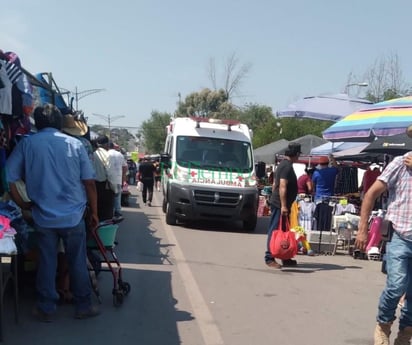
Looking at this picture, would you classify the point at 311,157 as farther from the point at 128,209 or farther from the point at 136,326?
the point at 136,326

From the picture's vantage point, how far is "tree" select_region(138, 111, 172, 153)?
3477 inches

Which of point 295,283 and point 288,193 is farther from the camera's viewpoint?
point 288,193

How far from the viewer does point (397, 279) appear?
14.7 feet

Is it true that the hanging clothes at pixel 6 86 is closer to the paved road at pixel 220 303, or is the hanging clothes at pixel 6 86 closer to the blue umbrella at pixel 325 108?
the paved road at pixel 220 303

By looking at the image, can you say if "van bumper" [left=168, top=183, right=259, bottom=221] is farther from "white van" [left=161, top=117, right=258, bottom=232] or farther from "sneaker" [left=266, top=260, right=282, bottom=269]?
"sneaker" [left=266, top=260, right=282, bottom=269]

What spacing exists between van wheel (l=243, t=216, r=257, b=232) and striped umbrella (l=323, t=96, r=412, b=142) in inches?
110

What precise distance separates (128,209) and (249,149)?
5269 millimetres

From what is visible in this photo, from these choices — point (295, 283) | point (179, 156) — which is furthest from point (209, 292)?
point (179, 156)

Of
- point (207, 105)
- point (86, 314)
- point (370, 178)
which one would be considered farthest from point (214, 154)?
point (207, 105)

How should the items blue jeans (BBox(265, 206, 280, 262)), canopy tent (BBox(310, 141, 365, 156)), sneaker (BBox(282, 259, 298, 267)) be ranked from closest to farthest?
1. blue jeans (BBox(265, 206, 280, 262))
2. sneaker (BBox(282, 259, 298, 267))
3. canopy tent (BBox(310, 141, 365, 156))

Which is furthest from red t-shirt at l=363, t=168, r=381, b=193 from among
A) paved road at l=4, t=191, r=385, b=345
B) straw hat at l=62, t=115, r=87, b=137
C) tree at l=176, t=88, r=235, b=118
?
tree at l=176, t=88, r=235, b=118

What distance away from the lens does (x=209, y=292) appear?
22.5ft

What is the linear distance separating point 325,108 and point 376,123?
11.3ft

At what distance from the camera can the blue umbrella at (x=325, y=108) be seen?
13.6m
